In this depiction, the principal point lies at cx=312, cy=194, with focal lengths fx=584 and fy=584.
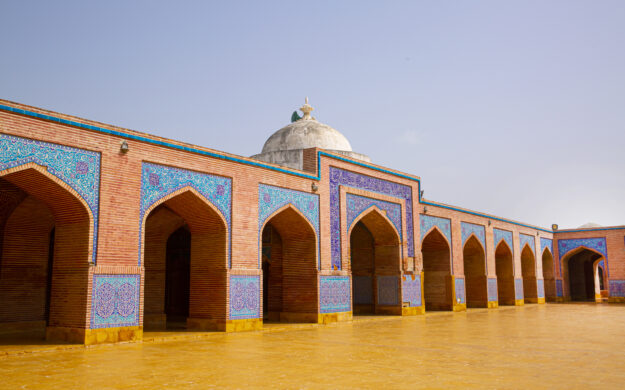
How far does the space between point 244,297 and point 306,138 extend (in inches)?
340

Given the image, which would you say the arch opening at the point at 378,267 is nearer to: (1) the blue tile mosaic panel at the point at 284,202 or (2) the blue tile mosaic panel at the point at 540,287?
(1) the blue tile mosaic panel at the point at 284,202

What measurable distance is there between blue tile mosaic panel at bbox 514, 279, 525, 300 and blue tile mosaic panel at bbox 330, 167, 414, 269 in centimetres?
860

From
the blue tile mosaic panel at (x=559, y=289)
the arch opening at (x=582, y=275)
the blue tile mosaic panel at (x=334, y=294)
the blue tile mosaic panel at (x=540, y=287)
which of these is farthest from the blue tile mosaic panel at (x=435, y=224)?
the arch opening at (x=582, y=275)

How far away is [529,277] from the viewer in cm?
2505

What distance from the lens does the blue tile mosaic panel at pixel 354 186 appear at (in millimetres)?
13656

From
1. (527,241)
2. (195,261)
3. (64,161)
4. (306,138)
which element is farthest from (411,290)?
(527,241)

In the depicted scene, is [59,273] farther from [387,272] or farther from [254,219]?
[387,272]

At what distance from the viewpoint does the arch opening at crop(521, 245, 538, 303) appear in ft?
81.3

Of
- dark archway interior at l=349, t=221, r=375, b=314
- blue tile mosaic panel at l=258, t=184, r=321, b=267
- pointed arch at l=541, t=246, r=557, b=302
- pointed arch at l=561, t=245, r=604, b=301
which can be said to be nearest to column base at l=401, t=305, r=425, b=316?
dark archway interior at l=349, t=221, r=375, b=314

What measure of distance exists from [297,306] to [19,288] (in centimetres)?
570

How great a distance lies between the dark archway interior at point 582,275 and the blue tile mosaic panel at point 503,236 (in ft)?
25.7

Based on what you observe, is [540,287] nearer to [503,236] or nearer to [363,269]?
[503,236]

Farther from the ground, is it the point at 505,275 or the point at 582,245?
the point at 582,245

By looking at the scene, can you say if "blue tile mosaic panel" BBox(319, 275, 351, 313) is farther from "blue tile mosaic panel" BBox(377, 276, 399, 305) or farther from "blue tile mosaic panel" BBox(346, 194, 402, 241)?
"blue tile mosaic panel" BBox(377, 276, 399, 305)
